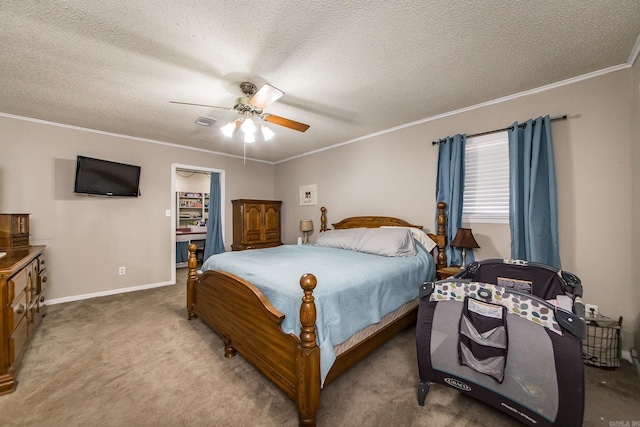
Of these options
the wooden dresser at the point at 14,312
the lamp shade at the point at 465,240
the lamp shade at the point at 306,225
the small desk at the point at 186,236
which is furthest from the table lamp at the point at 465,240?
the small desk at the point at 186,236

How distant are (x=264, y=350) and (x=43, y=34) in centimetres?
262

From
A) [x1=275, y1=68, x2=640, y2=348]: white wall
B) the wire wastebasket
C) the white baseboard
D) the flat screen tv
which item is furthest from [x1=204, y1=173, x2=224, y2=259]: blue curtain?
the wire wastebasket

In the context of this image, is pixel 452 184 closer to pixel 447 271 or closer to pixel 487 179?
pixel 487 179

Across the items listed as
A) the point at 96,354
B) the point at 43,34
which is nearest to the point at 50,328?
the point at 96,354

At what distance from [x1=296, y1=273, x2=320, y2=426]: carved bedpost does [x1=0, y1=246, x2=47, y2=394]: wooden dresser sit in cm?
201

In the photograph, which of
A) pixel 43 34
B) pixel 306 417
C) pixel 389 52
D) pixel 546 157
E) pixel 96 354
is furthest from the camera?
pixel 546 157

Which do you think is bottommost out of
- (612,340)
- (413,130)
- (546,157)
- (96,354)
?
(96,354)

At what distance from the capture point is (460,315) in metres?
1.42

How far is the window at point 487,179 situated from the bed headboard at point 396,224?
0.25 m

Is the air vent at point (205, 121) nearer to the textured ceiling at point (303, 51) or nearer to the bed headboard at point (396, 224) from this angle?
the textured ceiling at point (303, 51)

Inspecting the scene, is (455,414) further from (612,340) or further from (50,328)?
(50,328)

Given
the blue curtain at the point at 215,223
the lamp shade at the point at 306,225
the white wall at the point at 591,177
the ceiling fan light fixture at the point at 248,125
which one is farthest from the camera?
the blue curtain at the point at 215,223

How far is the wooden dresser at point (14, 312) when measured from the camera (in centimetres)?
166

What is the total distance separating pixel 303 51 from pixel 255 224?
3467 millimetres
